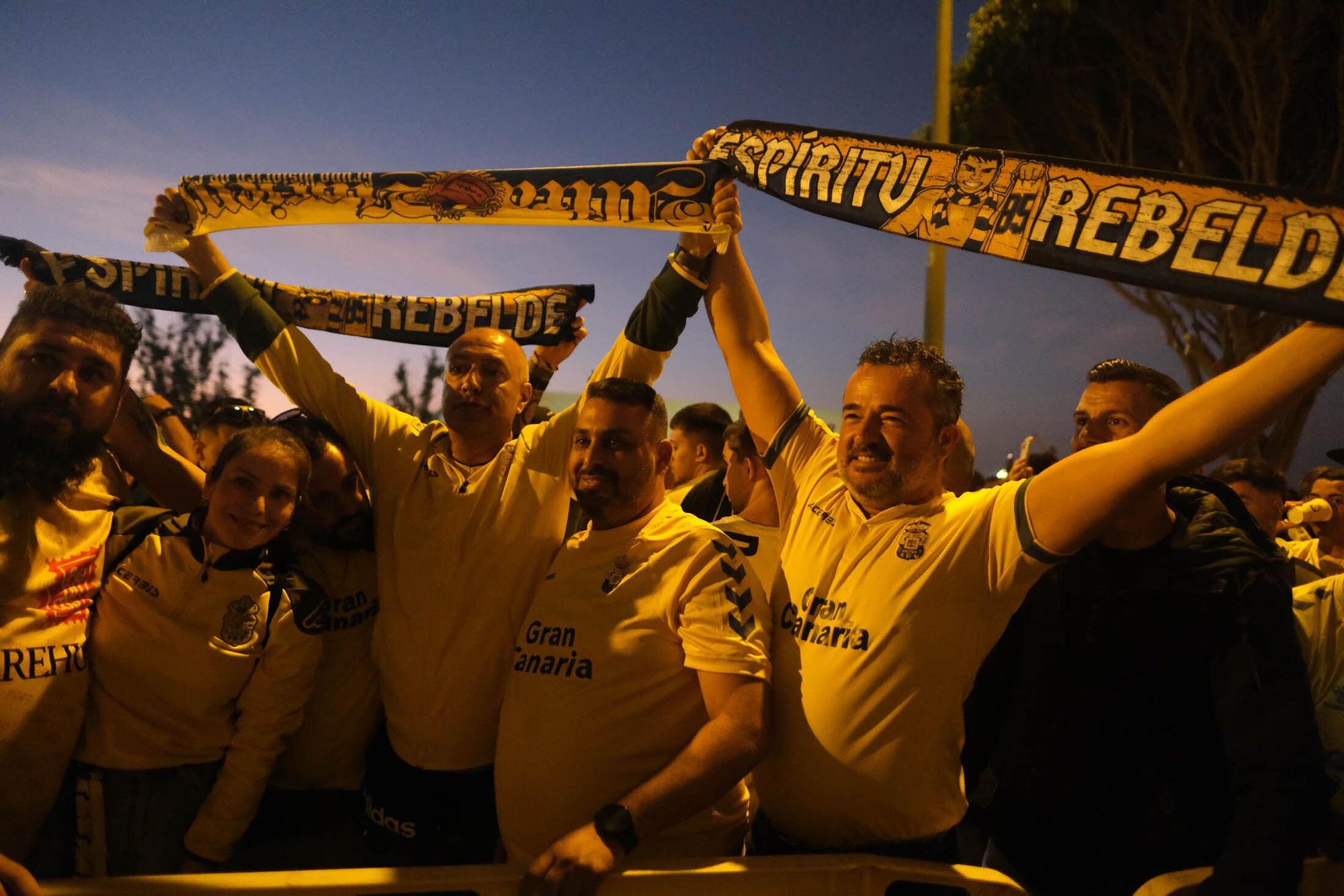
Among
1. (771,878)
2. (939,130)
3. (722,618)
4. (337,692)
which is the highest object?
(939,130)

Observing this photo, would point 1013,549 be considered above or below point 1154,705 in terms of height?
above

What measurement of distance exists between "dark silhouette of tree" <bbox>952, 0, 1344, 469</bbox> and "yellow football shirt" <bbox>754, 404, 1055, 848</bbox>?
10.5m

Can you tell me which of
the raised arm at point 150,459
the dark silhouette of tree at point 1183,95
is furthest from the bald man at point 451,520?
the dark silhouette of tree at point 1183,95

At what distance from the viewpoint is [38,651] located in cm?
234

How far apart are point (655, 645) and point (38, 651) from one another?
6.33 ft

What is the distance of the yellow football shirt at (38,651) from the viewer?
7.54 feet

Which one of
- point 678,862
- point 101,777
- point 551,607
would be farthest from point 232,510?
point 678,862

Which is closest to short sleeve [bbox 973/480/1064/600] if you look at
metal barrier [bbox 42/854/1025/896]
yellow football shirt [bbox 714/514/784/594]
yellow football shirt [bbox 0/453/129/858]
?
metal barrier [bbox 42/854/1025/896]

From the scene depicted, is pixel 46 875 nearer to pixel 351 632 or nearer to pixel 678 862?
pixel 351 632

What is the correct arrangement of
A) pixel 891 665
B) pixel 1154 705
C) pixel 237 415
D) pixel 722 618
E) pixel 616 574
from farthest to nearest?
pixel 237 415, pixel 616 574, pixel 1154 705, pixel 722 618, pixel 891 665

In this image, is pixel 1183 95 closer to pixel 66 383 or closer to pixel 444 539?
pixel 444 539

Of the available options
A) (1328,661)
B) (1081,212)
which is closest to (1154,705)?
(1328,661)

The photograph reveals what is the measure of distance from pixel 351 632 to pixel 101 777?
33.5 inches

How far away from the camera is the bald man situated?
8.63ft
